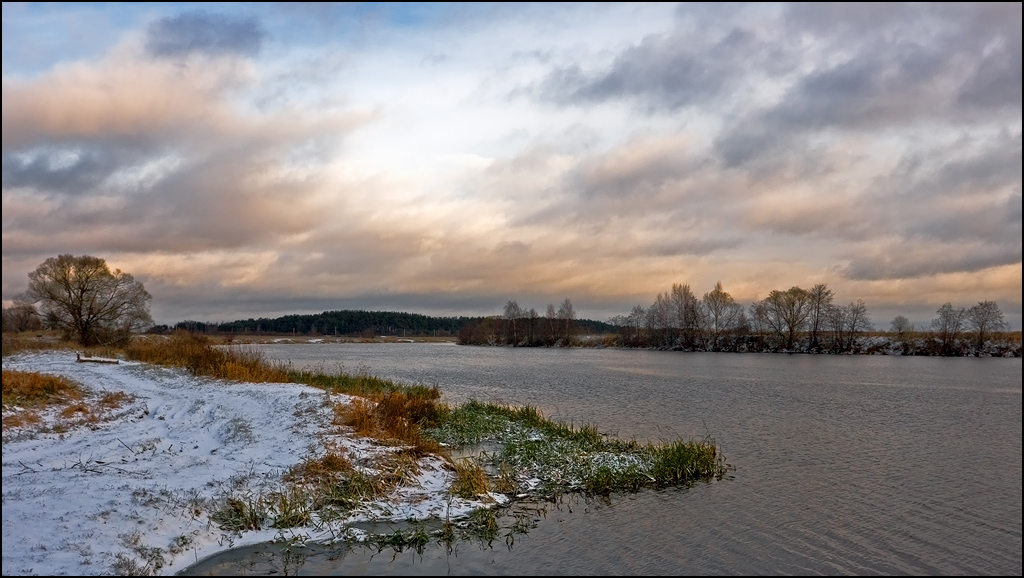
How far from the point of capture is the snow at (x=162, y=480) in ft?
26.1

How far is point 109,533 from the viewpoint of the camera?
324 inches

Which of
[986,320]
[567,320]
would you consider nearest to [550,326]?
[567,320]

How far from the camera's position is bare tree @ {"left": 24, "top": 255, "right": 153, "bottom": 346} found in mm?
49062

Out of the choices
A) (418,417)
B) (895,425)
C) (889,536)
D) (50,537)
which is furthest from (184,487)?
(895,425)

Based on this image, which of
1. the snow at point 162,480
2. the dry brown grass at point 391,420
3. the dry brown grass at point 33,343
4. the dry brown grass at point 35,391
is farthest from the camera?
the dry brown grass at point 33,343

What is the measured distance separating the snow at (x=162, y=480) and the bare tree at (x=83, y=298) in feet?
129

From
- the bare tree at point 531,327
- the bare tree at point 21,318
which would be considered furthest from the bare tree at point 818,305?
the bare tree at point 21,318

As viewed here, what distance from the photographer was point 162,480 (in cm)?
1043

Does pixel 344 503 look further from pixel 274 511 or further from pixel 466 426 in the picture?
pixel 466 426

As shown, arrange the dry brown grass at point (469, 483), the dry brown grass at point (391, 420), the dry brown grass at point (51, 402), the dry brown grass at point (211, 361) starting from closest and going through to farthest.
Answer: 1. the dry brown grass at point (469, 483)
2. the dry brown grass at point (391, 420)
3. the dry brown grass at point (51, 402)
4. the dry brown grass at point (211, 361)

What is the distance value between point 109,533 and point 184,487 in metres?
1.99

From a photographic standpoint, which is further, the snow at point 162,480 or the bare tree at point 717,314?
the bare tree at point 717,314

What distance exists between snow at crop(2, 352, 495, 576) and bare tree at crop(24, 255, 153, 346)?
39.3 m

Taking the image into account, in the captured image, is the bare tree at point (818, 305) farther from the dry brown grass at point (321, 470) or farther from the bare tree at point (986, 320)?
the dry brown grass at point (321, 470)
